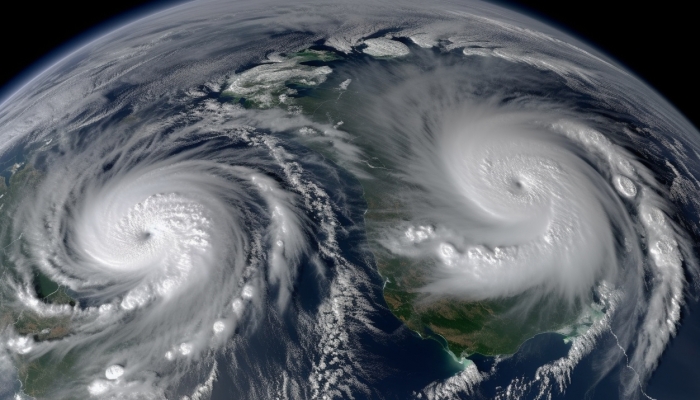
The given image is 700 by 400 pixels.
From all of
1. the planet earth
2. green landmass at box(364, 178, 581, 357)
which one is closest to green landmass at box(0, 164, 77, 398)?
the planet earth

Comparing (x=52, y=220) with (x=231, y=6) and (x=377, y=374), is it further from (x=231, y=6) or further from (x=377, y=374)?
(x=231, y=6)

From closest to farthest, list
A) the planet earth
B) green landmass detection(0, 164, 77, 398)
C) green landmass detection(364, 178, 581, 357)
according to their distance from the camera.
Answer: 1. green landmass detection(0, 164, 77, 398)
2. the planet earth
3. green landmass detection(364, 178, 581, 357)

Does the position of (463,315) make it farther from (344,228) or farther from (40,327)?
(40,327)

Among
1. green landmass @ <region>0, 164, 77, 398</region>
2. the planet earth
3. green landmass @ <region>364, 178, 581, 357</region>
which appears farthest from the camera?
green landmass @ <region>364, 178, 581, 357</region>

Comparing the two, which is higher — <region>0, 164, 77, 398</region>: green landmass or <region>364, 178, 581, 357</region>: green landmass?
<region>0, 164, 77, 398</region>: green landmass

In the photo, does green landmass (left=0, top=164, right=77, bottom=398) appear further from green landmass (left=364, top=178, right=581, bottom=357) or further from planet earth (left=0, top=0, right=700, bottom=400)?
green landmass (left=364, top=178, right=581, bottom=357)

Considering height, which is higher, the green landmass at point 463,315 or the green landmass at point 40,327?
the green landmass at point 40,327

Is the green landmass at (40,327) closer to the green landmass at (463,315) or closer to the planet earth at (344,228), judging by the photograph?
the planet earth at (344,228)

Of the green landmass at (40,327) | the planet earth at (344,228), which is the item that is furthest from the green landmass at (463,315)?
the green landmass at (40,327)

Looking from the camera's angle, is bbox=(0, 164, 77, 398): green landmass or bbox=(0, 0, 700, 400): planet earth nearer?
bbox=(0, 164, 77, 398): green landmass

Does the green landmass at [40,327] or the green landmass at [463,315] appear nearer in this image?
the green landmass at [40,327]

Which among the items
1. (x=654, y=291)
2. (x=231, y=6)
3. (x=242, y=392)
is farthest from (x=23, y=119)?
(x=654, y=291)
